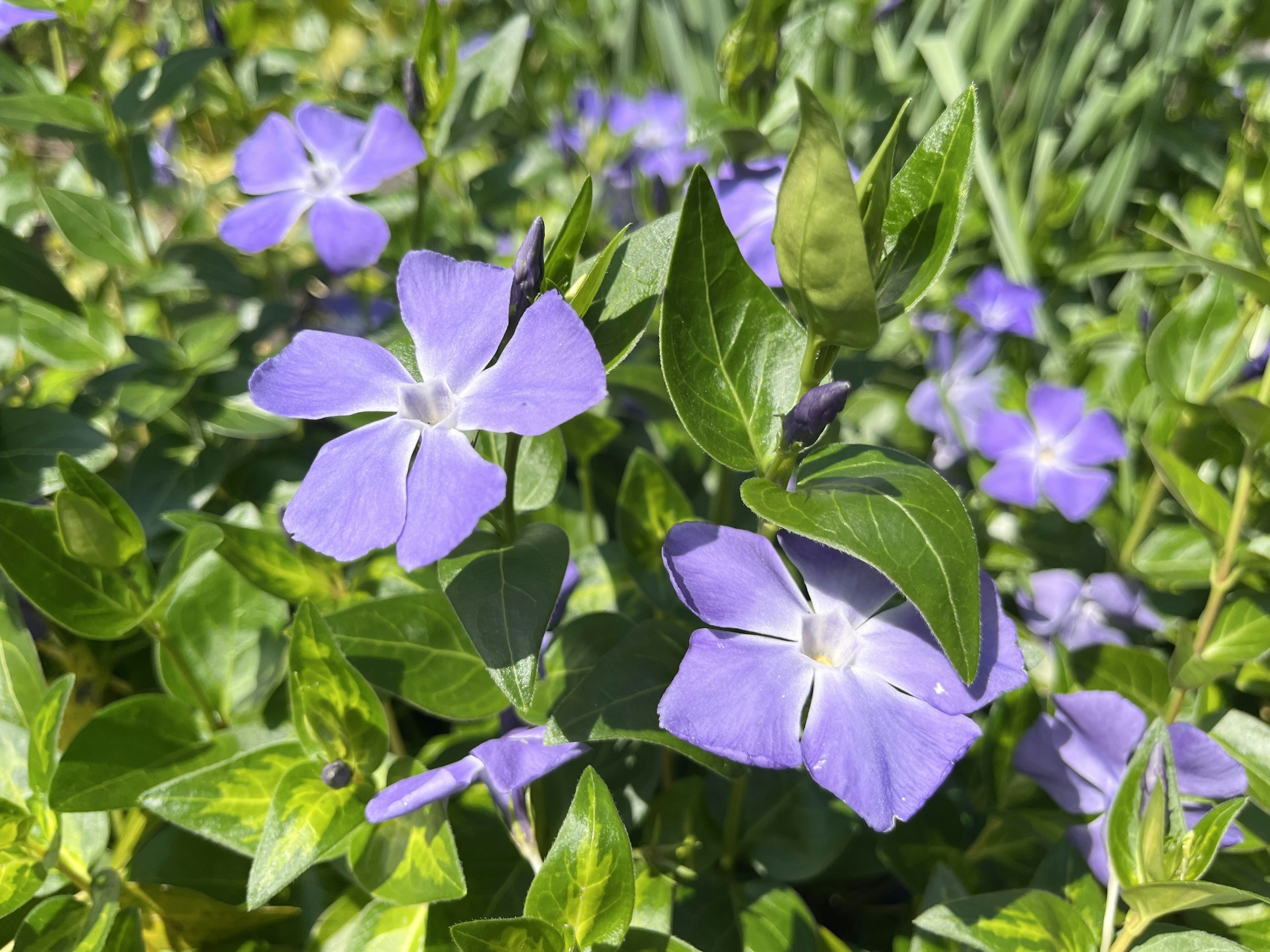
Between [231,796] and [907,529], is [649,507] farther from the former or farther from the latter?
[231,796]

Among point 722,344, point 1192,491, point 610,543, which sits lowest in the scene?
point 610,543

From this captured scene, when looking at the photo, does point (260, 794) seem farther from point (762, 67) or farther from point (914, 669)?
point (762, 67)

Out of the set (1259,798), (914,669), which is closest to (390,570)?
(914,669)

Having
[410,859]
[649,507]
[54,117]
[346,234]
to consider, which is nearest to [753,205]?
[649,507]

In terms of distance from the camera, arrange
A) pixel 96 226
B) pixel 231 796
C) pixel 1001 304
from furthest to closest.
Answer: pixel 1001 304
pixel 96 226
pixel 231 796

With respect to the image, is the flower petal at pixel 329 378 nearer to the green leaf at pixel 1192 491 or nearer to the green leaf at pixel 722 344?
the green leaf at pixel 722 344

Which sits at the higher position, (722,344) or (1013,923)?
(722,344)

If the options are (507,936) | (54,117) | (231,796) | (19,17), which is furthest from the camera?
(54,117)
